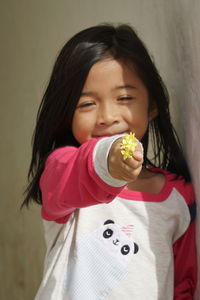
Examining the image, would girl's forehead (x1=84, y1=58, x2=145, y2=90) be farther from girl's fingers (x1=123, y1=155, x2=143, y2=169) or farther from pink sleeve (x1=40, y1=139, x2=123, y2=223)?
girl's fingers (x1=123, y1=155, x2=143, y2=169)

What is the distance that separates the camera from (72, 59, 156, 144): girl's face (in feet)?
2.47

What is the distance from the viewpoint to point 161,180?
0.85 metres

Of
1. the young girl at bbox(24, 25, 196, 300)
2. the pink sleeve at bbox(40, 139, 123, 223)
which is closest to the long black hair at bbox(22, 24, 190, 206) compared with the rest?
the young girl at bbox(24, 25, 196, 300)

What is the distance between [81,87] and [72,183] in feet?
0.61

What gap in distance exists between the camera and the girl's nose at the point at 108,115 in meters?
0.74

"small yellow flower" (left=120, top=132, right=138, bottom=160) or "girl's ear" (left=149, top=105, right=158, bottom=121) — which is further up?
"small yellow flower" (left=120, top=132, right=138, bottom=160)

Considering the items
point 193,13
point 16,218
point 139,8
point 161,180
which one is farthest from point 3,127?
point 193,13

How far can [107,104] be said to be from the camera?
0.75 meters

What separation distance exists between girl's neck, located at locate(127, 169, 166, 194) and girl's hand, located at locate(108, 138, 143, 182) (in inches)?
9.8

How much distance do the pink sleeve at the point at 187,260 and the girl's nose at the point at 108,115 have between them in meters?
0.17

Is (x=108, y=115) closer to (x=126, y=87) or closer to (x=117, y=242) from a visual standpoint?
(x=126, y=87)

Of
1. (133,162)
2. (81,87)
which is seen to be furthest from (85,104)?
(133,162)

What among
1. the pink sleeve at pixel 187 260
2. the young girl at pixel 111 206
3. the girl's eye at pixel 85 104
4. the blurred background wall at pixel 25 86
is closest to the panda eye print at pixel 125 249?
the young girl at pixel 111 206

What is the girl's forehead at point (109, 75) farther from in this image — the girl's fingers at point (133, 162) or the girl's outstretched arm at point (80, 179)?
the girl's fingers at point (133, 162)
